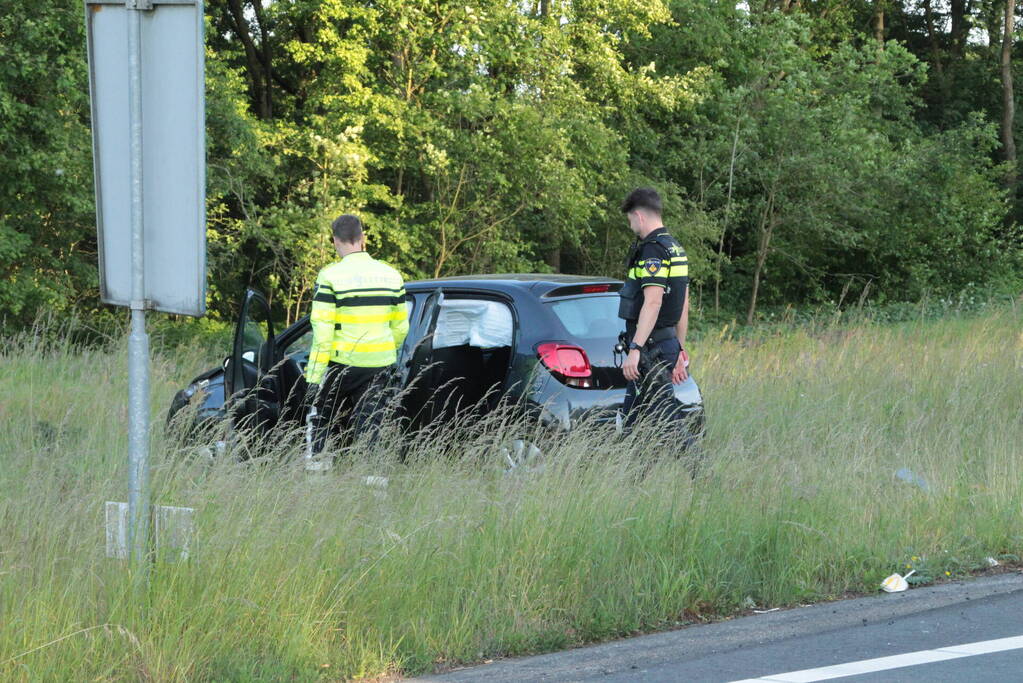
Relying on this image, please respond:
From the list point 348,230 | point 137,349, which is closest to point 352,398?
point 348,230

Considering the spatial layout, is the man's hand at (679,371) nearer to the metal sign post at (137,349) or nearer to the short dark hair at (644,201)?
the short dark hair at (644,201)

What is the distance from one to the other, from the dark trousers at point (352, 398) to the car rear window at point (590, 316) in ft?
3.64

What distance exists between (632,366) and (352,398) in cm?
174

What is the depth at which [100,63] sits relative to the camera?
4.76 metres

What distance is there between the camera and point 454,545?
17.9ft

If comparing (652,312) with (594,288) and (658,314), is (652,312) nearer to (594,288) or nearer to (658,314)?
(658,314)

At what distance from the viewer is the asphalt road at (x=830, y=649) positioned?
4734 mm

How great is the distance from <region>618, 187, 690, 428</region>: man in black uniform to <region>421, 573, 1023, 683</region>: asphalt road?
1904mm

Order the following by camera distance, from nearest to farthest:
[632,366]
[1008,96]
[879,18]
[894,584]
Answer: [894,584] < [632,366] < [1008,96] < [879,18]

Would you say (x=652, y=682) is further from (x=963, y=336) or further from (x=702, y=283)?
(x=702, y=283)

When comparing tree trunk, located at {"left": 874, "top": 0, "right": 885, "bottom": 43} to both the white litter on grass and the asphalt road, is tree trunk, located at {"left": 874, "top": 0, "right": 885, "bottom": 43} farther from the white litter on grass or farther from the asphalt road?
the asphalt road

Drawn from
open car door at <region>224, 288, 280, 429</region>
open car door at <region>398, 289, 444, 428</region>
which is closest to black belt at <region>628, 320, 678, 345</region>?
open car door at <region>398, 289, 444, 428</region>

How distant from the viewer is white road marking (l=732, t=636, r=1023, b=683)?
467cm

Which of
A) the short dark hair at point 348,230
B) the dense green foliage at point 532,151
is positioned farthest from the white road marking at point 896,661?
the dense green foliage at point 532,151
